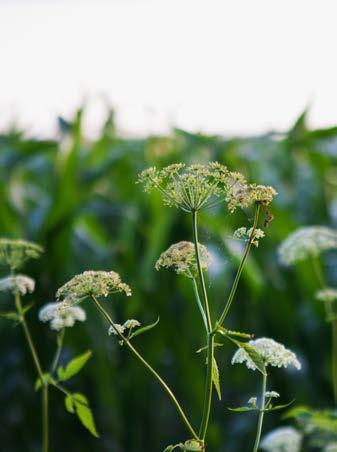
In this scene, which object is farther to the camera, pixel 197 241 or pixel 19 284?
pixel 19 284

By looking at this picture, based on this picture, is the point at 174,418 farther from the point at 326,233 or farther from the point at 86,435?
the point at 326,233

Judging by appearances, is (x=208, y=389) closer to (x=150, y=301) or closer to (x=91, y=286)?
(x=91, y=286)

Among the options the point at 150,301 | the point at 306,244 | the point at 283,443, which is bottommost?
the point at 283,443

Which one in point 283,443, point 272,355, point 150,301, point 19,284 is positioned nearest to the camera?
Result: point 272,355

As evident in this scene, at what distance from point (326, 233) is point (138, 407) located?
6.64 ft

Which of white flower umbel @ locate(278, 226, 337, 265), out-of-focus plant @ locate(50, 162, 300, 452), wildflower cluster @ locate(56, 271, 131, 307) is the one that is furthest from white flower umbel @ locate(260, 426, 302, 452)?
wildflower cluster @ locate(56, 271, 131, 307)

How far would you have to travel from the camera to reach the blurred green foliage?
3674mm

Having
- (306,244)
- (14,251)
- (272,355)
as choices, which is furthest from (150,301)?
(272,355)

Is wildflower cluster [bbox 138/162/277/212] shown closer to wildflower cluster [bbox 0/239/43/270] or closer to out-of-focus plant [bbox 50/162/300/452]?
out-of-focus plant [bbox 50/162/300/452]

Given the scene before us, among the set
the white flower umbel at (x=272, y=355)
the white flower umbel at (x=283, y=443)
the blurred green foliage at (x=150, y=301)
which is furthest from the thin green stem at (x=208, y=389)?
the blurred green foliage at (x=150, y=301)

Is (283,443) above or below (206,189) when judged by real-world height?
below

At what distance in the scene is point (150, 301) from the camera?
11.5 feet

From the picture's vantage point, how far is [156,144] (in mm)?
5066

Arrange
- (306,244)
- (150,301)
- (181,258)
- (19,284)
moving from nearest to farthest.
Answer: (181,258)
(19,284)
(306,244)
(150,301)
